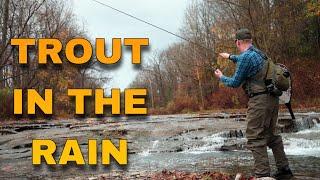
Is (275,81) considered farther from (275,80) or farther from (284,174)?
(284,174)

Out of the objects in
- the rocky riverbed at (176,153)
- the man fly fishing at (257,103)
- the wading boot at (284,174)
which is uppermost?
the man fly fishing at (257,103)

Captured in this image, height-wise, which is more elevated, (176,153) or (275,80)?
(275,80)

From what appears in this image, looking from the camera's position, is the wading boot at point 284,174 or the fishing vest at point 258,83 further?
the wading boot at point 284,174

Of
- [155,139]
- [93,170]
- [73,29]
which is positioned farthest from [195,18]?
[93,170]

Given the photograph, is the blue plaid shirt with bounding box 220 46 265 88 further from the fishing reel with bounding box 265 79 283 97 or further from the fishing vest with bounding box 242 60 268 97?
the fishing reel with bounding box 265 79 283 97

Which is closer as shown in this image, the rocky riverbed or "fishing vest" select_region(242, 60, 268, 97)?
"fishing vest" select_region(242, 60, 268, 97)

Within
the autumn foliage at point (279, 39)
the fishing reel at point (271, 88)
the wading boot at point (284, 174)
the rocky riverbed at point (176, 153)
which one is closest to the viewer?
the fishing reel at point (271, 88)

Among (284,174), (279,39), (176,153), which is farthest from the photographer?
(279,39)

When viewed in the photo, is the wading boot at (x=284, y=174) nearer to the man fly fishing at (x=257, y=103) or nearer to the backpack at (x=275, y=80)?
the man fly fishing at (x=257, y=103)

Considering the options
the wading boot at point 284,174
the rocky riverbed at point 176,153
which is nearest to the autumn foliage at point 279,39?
the rocky riverbed at point 176,153

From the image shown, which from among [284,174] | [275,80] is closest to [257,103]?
[275,80]

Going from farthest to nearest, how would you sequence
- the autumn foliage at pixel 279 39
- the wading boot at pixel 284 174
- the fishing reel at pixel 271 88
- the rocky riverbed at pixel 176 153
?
the autumn foliage at pixel 279 39
the rocky riverbed at pixel 176 153
the wading boot at pixel 284 174
the fishing reel at pixel 271 88

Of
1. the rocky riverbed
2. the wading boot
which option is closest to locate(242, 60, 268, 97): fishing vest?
the wading boot

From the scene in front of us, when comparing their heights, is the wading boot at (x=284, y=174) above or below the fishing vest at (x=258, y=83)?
below
